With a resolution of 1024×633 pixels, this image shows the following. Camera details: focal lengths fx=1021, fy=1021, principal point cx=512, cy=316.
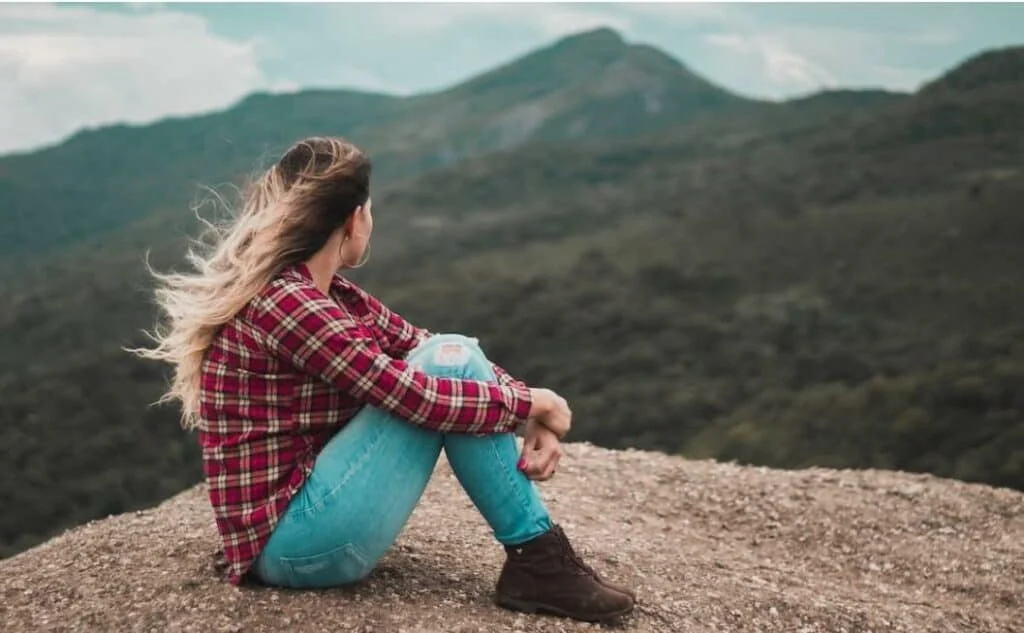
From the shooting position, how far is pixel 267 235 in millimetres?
3963

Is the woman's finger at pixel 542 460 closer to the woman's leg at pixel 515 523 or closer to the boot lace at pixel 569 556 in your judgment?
the woman's leg at pixel 515 523

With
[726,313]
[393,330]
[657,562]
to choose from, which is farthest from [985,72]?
[393,330]

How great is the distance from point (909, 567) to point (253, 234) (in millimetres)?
5486

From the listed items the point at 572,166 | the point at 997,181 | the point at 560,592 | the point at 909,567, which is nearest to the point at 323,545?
the point at 560,592

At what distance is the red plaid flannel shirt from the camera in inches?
151

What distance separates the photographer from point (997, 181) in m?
86.3

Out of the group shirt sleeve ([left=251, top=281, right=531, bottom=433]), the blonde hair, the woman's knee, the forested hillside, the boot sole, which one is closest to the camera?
shirt sleeve ([left=251, top=281, right=531, bottom=433])

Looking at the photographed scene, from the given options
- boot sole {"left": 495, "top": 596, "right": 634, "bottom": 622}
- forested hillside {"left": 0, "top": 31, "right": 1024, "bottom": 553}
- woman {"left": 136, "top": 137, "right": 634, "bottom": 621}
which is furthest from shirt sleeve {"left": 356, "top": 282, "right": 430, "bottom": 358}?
forested hillside {"left": 0, "top": 31, "right": 1024, "bottom": 553}

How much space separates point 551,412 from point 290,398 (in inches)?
41.3

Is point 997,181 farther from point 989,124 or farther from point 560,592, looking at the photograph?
point 560,592

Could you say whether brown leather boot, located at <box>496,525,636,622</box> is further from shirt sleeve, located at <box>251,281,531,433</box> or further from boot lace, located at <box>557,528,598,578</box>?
A: shirt sleeve, located at <box>251,281,531,433</box>

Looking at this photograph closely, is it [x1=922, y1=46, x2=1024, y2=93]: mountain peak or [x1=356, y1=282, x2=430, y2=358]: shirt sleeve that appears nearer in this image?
[x1=356, y1=282, x2=430, y2=358]: shirt sleeve

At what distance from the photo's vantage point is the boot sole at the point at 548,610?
14.8 feet

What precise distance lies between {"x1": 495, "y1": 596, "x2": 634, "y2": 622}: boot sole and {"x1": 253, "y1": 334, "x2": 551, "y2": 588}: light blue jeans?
470 millimetres
